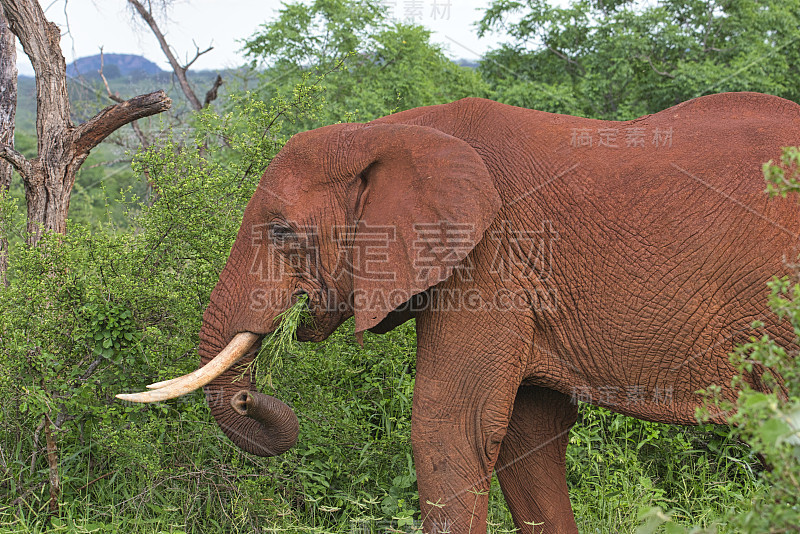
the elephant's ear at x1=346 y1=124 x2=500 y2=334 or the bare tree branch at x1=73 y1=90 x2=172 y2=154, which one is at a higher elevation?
the bare tree branch at x1=73 y1=90 x2=172 y2=154

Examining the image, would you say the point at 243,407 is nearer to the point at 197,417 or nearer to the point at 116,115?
the point at 197,417

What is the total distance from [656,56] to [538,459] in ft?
29.6

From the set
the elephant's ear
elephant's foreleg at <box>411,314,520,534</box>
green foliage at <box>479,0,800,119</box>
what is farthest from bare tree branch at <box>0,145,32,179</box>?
green foliage at <box>479,0,800,119</box>

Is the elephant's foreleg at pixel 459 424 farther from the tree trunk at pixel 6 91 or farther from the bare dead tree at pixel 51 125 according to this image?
the tree trunk at pixel 6 91

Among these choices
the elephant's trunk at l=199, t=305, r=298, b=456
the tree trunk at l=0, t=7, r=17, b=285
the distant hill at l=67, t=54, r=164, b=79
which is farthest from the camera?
the distant hill at l=67, t=54, r=164, b=79

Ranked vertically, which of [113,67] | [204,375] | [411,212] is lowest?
[204,375]

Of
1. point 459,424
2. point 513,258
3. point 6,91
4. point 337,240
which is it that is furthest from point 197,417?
point 6,91

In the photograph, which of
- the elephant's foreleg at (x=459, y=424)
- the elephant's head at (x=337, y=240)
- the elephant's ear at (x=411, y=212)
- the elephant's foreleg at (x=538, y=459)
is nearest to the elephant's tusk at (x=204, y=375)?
the elephant's head at (x=337, y=240)

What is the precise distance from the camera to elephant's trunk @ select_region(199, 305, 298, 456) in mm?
4039

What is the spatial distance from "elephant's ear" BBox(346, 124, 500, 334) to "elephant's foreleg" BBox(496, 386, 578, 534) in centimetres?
110

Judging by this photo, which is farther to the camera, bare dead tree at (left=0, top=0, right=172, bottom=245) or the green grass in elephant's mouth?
bare dead tree at (left=0, top=0, right=172, bottom=245)

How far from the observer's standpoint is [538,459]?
445 cm

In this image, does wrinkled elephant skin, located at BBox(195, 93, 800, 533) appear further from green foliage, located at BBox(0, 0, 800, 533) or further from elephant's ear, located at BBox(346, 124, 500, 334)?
green foliage, located at BBox(0, 0, 800, 533)

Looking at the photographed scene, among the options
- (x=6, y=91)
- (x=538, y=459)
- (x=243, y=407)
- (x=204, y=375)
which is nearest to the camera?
(x=204, y=375)
